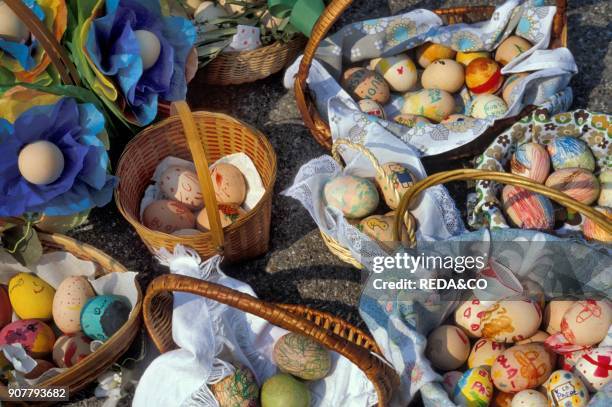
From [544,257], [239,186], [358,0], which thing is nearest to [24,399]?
[239,186]

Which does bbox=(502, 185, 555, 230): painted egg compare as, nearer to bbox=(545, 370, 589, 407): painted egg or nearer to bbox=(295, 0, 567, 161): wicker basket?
bbox=(295, 0, 567, 161): wicker basket

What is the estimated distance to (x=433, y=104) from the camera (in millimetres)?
1931

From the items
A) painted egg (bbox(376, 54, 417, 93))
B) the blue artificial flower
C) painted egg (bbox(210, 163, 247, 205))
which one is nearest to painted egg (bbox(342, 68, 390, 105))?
painted egg (bbox(376, 54, 417, 93))

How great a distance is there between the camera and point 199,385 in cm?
→ 139

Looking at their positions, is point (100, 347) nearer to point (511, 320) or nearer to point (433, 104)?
point (511, 320)

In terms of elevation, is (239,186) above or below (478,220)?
above

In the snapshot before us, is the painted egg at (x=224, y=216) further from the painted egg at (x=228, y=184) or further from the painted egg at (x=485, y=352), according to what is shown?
the painted egg at (x=485, y=352)

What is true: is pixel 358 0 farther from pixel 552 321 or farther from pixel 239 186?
pixel 552 321

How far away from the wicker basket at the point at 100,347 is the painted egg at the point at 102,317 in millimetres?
41

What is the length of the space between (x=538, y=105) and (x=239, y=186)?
86 centimetres

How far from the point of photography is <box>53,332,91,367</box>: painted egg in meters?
1.49

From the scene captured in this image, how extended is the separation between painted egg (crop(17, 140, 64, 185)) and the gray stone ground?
1.27ft

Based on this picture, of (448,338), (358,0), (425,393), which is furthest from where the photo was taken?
(358,0)

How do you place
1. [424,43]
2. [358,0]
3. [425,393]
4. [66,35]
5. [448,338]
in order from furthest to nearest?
1. [358,0]
2. [424,43]
3. [66,35]
4. [448,338]
5. [425,393]
